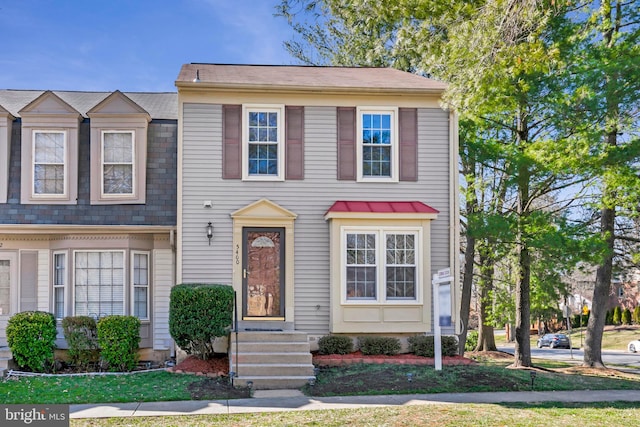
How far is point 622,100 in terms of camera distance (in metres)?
13.8

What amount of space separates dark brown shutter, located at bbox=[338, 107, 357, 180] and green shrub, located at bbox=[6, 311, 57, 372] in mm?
6572

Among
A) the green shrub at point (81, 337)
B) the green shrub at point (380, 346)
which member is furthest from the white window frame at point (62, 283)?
the green shrub at point (380, 346)

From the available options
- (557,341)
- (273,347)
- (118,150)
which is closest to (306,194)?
(273,347)

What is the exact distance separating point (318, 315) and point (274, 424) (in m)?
5.30

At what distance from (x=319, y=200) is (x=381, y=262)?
5.96 ft

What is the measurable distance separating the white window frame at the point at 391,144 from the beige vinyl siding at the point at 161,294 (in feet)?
14.7

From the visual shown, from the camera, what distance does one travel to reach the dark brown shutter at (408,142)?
1415 cm

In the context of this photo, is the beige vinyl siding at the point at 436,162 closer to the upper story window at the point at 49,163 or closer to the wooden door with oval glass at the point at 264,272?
the wooden door with oval glass at the point at 264,272

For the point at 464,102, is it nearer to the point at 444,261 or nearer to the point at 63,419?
the point at 444,261

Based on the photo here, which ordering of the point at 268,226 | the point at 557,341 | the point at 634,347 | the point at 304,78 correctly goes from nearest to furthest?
the point at 268,226 < the point at 304,78 < the point at 634,347 < the point at 557,341

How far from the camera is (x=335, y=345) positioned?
13375 millimetres

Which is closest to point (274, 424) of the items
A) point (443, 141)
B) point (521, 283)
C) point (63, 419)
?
point (63, 419)

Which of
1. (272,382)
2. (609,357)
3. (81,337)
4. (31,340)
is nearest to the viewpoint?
(272,382)

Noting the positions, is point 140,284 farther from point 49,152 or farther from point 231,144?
point 231,144
